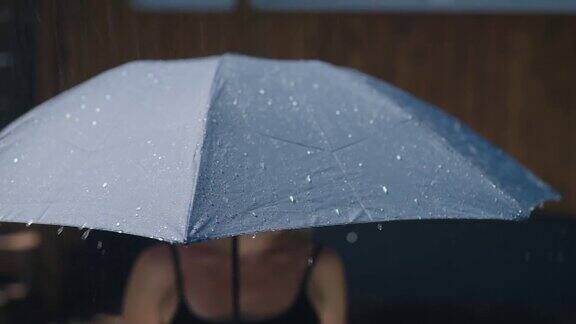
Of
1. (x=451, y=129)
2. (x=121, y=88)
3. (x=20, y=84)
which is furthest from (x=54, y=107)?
(x=20, y=84)

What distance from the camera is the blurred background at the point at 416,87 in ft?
17.8

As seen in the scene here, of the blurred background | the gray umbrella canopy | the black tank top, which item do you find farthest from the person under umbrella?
the blurred background

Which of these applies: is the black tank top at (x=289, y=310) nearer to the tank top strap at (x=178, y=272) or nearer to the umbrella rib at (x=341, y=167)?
the tank top strap at (x=178, y=272)

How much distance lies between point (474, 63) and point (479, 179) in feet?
11.2

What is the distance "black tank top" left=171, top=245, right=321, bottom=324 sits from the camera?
7.66 feet

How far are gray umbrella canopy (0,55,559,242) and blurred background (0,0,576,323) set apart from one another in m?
3.02

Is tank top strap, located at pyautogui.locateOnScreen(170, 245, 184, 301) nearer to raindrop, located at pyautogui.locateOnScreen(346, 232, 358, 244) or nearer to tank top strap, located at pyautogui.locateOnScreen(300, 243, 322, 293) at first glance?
tank top strap, located at pyautogui.locateOnScreen(300, 243, 322, 293)

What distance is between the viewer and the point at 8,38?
203 inches

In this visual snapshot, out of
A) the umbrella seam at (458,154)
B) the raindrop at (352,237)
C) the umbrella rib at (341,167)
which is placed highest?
the umbrella rib at (341,167)

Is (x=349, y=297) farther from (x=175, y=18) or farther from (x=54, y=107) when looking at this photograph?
(x=54, y=107)

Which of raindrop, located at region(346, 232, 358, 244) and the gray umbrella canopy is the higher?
the gray umbrella canopy

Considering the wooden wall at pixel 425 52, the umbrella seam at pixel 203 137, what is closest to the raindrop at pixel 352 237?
the wooden wall at pixel 425 52

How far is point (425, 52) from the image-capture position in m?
5.53

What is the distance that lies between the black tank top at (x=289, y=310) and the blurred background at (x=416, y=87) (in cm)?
292
